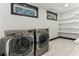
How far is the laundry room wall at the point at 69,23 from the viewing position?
10.8 ft

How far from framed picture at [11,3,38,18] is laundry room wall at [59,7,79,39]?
178cm

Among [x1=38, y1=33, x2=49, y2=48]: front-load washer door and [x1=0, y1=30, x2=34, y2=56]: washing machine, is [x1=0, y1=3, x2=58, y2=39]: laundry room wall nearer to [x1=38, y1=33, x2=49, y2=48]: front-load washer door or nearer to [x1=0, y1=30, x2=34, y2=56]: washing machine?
[x1=0, y1=30, x2=34, y2=56]: washing machine

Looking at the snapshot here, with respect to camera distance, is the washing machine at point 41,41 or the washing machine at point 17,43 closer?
the washing machine at point 17,43

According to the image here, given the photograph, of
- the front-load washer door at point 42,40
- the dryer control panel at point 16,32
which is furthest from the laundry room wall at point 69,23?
the dryer control panel at point 16,32

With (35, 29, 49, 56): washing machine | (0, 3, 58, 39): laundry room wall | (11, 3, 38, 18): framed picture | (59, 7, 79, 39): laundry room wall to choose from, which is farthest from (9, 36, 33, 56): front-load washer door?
(59, 7, 79, 39): laundry room wall

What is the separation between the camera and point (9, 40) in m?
1.08

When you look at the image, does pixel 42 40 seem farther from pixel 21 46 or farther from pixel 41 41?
pixel 21 46

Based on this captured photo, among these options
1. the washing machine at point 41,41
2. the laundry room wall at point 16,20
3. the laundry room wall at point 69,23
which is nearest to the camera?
the laundry room wall at point 16,20

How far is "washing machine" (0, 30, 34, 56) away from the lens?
1075 mm

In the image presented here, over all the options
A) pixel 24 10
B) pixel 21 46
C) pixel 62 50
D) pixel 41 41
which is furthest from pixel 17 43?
pixel 62 50

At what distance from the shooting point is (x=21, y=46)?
50.1 inches

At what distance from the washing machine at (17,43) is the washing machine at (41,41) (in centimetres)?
19

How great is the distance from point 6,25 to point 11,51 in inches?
25.3

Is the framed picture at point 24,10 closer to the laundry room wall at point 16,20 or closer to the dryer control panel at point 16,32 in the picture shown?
the laundry room wall at point 16,20
